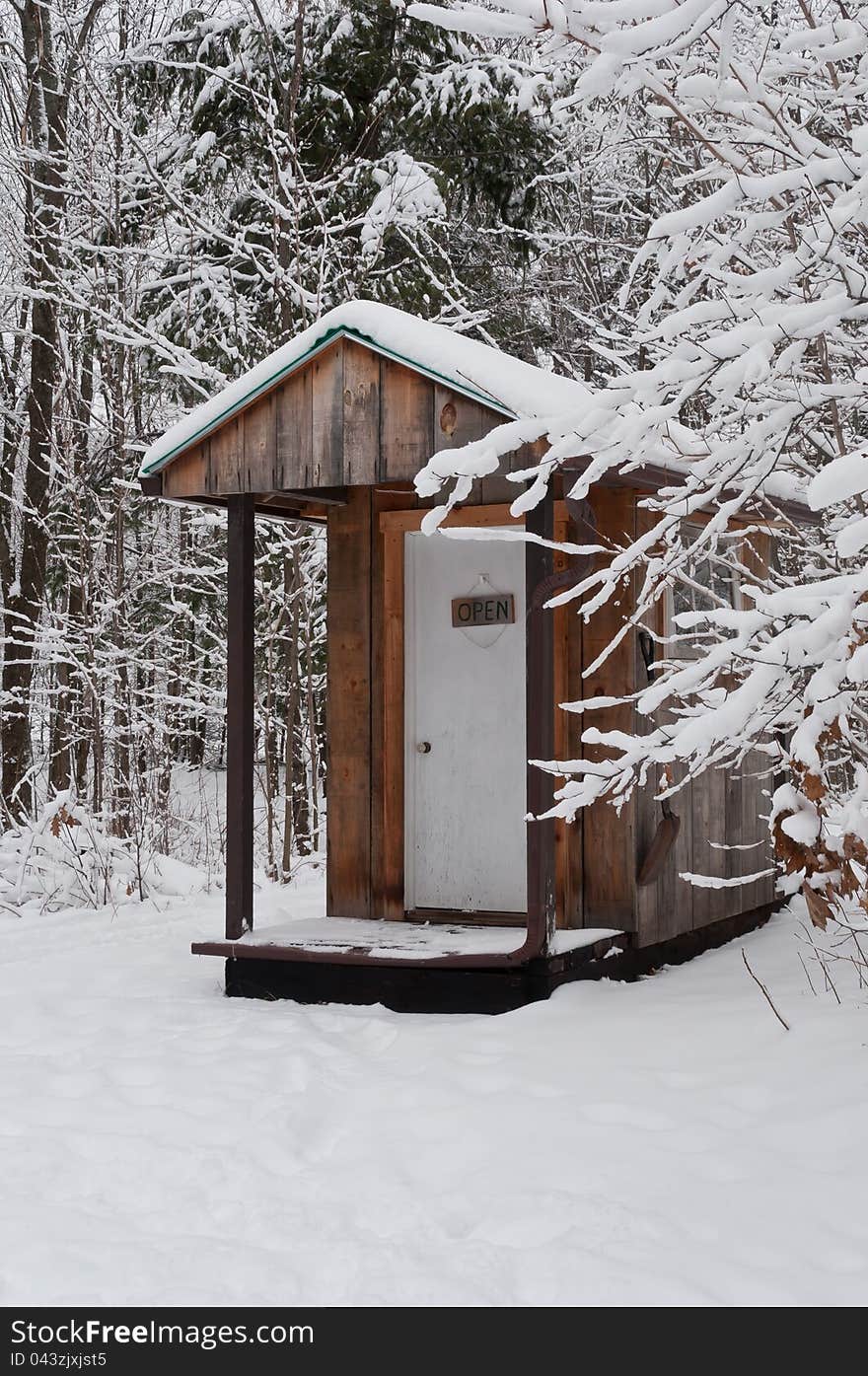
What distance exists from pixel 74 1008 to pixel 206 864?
4.74 meters

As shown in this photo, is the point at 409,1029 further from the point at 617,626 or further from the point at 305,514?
the point at 305,514

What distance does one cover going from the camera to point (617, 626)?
655 cm

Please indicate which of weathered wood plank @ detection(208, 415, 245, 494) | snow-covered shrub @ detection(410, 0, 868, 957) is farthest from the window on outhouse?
snow-covered shrub @ detection(410, 0, 868, 957)

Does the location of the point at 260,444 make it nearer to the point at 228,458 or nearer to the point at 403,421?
the point at 228,458

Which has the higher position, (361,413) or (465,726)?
(361,413)

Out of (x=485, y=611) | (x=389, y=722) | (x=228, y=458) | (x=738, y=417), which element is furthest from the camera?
(x=389, y=722)

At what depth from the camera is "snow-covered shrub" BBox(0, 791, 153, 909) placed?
9211mm

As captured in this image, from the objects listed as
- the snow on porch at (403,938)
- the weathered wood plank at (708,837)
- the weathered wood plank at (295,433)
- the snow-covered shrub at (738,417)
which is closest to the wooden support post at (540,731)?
the snow on porch at (403,938)

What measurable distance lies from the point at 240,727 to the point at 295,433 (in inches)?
54.6

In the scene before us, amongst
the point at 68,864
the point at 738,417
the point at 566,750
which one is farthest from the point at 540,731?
the point at 68,864

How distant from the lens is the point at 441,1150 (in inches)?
163

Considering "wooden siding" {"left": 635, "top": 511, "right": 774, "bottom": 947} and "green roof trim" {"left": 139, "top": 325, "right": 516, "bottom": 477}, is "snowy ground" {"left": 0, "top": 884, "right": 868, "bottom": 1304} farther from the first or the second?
"green roof trim" {"left": 139, "top": 325, "right": 516, "bottom": 477}

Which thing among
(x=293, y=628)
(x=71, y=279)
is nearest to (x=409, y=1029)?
(x=293, y=628)

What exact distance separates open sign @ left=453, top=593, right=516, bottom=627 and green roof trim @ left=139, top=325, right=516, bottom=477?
1.33m
